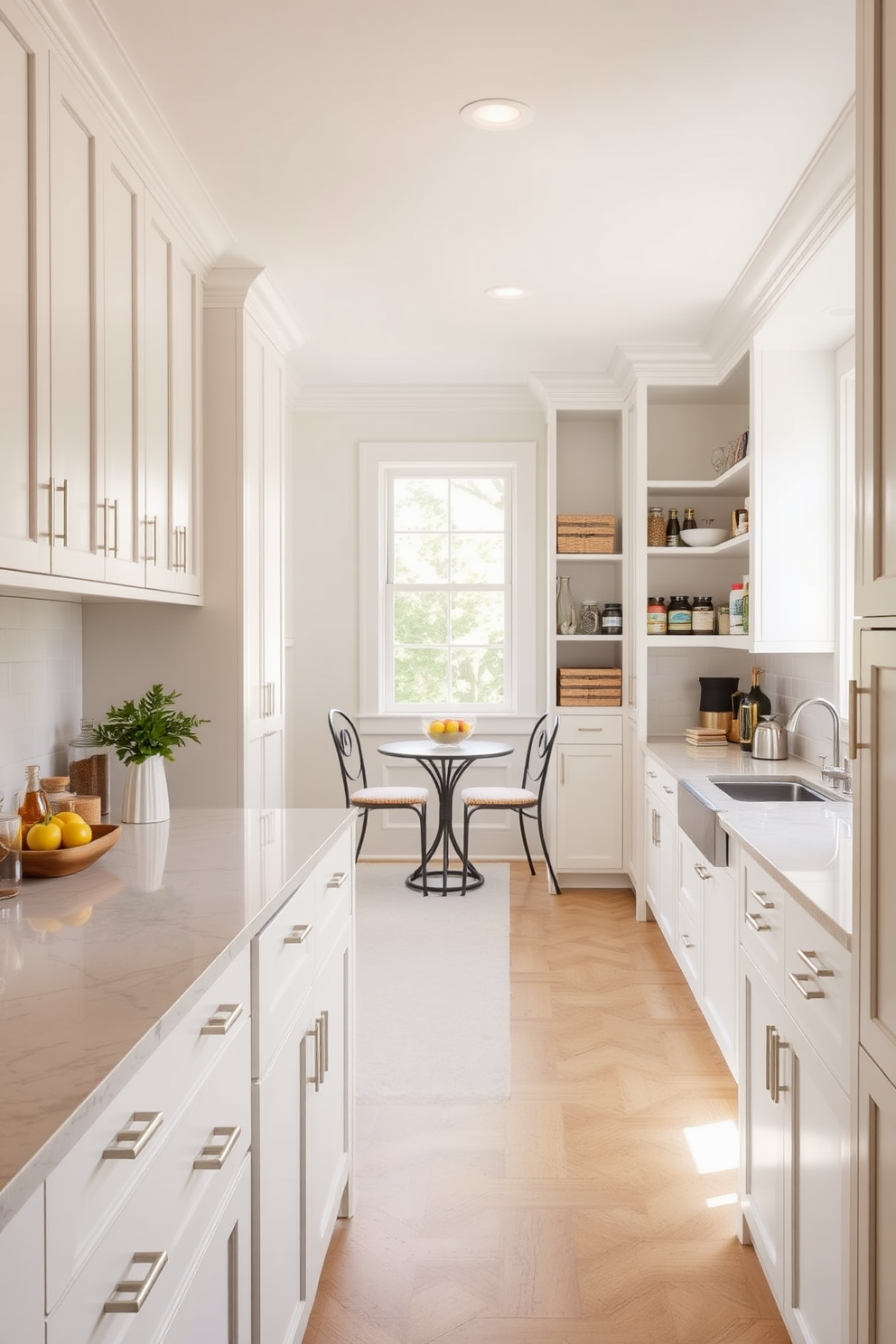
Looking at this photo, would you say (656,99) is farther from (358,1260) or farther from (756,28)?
(358,1260)

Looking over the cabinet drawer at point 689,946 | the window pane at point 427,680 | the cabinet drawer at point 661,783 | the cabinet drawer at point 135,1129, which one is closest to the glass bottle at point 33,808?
the cabinet drawer at point 135,1129

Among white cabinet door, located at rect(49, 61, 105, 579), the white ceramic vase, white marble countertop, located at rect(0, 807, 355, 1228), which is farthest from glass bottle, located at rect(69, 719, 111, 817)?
white cabinet door, located at rect(49, 61, 105, 579)

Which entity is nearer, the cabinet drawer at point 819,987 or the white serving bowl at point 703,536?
the cabinet drawer at point 819,987

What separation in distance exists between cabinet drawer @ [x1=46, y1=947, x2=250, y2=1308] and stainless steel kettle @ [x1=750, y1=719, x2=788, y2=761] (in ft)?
10.2

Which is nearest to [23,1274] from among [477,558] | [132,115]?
[132,115]

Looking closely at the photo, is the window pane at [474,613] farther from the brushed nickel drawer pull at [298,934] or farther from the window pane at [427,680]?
the brushed nickel drawer pull at [298,934]

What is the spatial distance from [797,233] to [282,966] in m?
2.73

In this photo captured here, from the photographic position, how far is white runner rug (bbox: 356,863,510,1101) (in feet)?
10.4

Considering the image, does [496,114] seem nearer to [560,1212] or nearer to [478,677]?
[560,1212]

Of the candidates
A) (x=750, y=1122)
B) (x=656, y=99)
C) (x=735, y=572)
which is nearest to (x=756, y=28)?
(x=656, y=99)

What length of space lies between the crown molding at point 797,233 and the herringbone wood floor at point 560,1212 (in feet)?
8.32

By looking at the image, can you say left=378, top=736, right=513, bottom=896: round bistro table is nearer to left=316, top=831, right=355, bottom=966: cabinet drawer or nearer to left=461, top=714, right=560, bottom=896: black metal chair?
left=461, top=714, right=560, bottom=896: black metal chair

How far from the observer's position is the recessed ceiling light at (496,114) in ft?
8.45

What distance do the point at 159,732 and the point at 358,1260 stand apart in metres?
1.34
